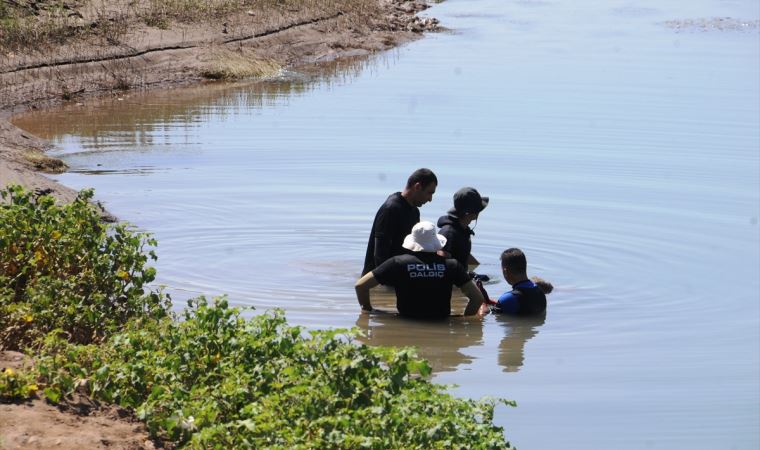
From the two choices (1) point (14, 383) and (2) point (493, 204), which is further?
(2) point (493, 204)

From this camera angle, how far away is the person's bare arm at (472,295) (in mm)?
10227

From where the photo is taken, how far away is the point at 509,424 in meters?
8.34

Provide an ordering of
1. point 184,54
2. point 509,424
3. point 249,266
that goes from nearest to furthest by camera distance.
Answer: point 509,424 → point 249,266 → point 184,54

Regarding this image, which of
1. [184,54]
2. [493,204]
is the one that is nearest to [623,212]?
[493,204]

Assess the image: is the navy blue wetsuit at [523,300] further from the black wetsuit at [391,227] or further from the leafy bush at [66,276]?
the leafy bush at [66,276]

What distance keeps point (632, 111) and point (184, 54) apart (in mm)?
9320

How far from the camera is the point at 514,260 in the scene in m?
10.5

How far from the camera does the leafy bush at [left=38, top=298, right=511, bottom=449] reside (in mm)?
5691

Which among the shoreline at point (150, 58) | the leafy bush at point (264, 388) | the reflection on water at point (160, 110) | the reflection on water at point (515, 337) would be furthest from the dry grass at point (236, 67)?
the leafy bush at point (264, 388)

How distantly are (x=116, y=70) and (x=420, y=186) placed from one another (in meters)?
14.7

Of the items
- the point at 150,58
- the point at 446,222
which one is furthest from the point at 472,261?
the point at 150,58

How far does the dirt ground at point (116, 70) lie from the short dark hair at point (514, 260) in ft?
14.3

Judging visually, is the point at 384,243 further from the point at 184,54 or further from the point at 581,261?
the point at 184,54

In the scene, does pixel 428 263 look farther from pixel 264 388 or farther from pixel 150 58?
pixel 150 58
